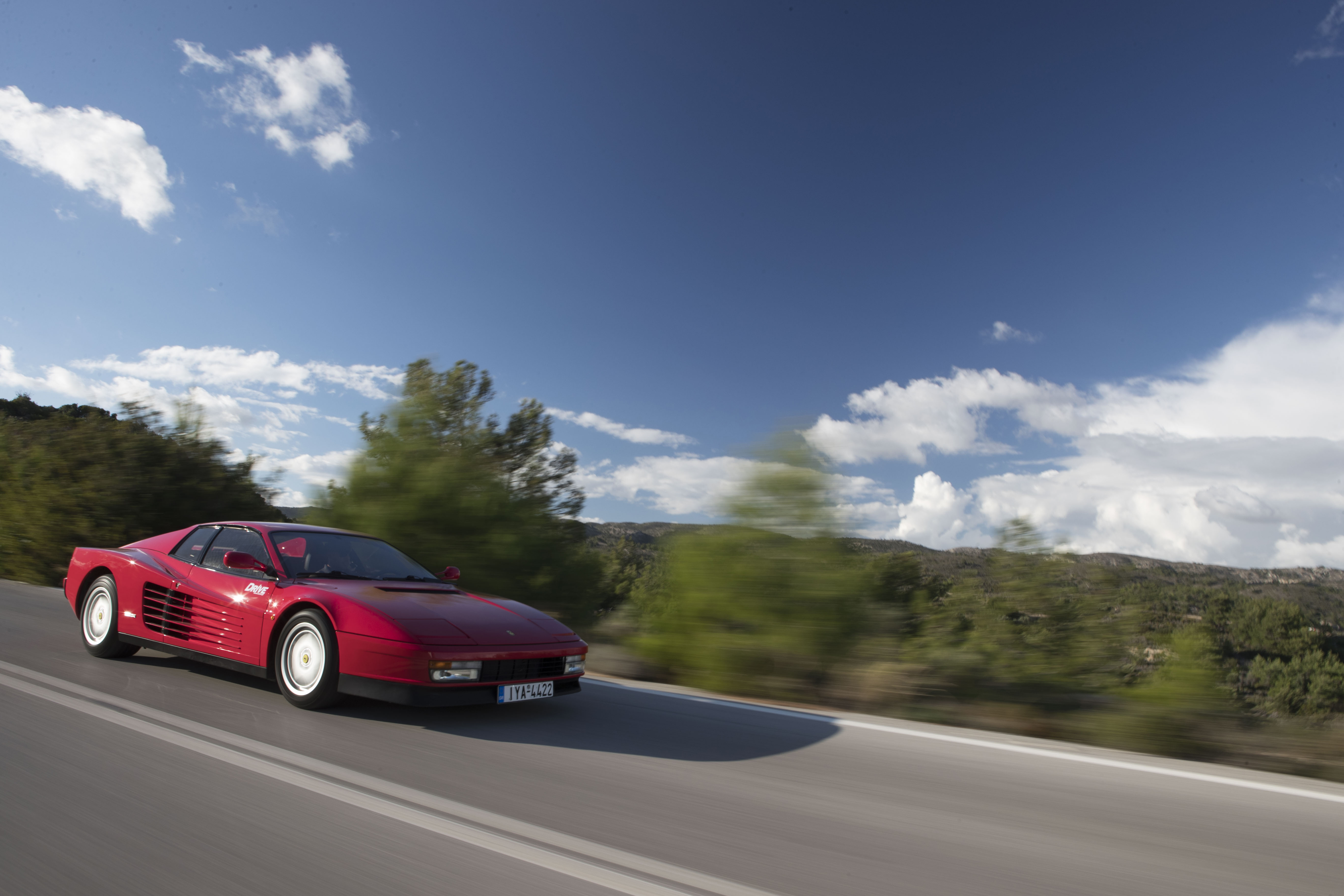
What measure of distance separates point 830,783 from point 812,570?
336 cm

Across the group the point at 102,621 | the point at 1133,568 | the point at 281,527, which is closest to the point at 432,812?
the point at 281,527

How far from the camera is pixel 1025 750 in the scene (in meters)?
4.68

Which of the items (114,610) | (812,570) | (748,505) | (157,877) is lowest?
(157,877)

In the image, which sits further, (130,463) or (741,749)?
(130,463)

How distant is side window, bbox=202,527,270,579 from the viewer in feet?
17.9

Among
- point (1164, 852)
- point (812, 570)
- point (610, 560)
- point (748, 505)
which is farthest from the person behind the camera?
point (610, 560)

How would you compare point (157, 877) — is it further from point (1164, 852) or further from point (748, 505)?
point (748, 505)

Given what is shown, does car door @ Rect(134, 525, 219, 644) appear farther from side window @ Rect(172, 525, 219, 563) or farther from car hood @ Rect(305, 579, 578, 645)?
car hood @ Rect(305, 579, 578, 645)

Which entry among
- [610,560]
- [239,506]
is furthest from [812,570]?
[239,506]

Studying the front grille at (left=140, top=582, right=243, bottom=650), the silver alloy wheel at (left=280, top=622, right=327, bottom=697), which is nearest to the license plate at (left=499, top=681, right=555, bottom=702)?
the silver alloy wheel at (left=280, top=622, right=327, bottom=697)

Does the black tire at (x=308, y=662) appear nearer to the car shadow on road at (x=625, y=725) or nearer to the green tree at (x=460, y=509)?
the car shadow on road at (x=625, y=725)

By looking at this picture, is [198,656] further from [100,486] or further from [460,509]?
[100,486]

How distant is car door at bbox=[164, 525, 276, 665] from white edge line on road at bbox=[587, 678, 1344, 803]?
9.28 ft

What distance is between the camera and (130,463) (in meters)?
14.4
